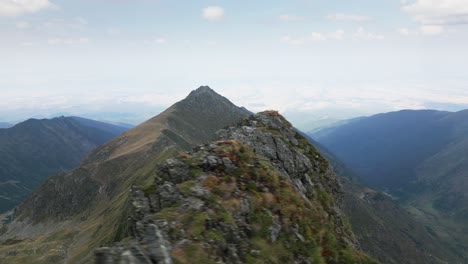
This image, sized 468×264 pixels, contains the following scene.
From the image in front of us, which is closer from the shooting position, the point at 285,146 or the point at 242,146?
the point at 242,146

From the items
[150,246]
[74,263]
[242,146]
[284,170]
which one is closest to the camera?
[150,246]

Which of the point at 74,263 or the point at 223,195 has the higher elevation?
the point at 223,195

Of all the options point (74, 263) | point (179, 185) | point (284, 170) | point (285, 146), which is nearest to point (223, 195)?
point (179, 185)

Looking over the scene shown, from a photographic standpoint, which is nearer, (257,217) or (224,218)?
(224,218)

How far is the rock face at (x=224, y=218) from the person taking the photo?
101 feet

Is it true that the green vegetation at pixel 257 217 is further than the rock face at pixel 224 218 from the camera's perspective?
Yes

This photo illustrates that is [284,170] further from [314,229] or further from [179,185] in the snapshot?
[179,185]

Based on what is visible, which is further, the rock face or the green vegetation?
the green vegetation

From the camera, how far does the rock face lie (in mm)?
30889

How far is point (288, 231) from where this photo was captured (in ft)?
137

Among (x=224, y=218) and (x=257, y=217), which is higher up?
(x=224, y=218)

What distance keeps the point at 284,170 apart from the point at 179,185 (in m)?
21.8

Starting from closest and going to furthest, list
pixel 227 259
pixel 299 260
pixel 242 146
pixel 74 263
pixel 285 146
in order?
pixel 227 259
pixel 299 260
pixel 242 146
pixel 285 146
pixel 74 263

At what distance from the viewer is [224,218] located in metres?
37.3
